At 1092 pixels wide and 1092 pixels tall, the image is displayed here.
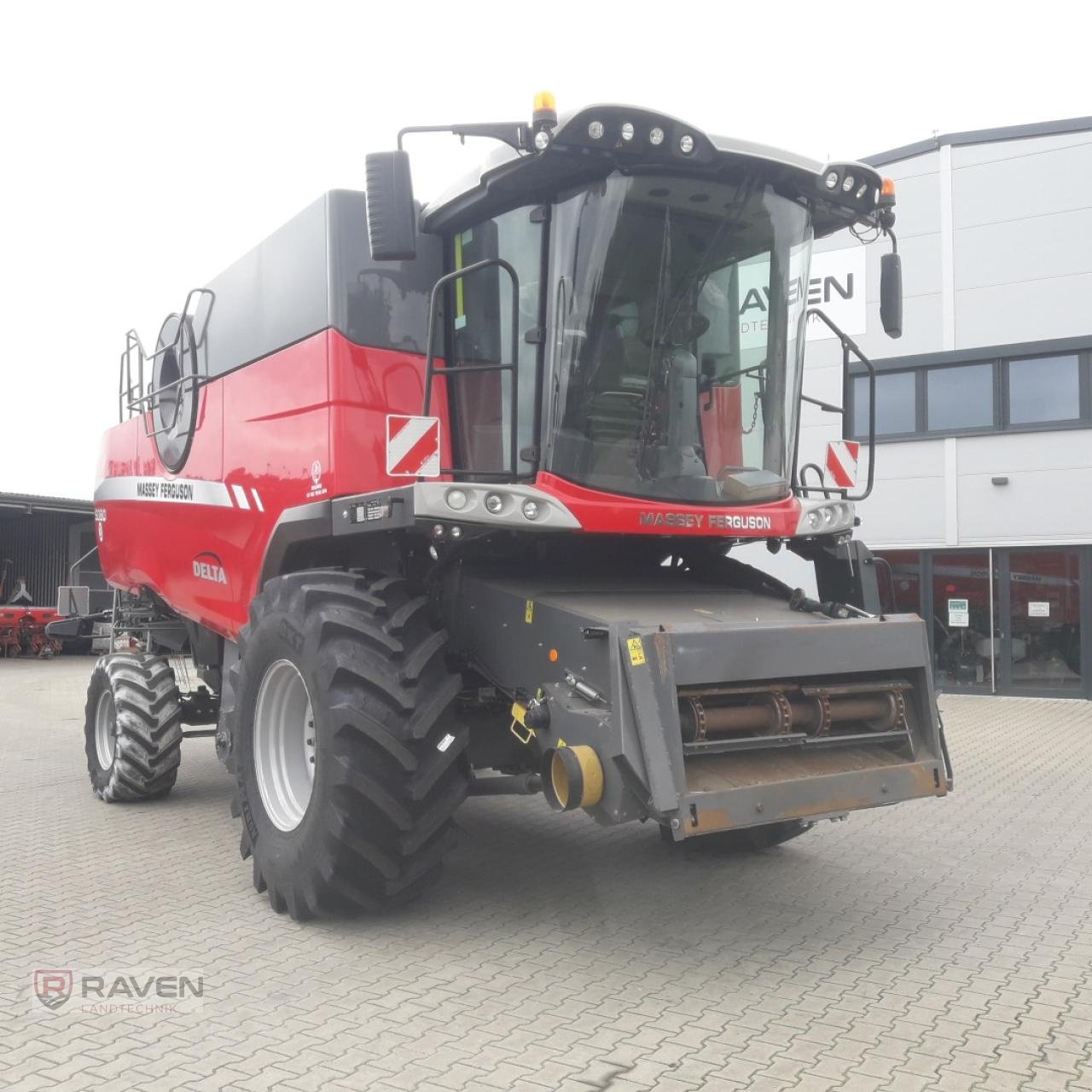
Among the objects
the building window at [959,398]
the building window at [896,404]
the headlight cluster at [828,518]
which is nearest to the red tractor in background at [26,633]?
the building window at [896,404]

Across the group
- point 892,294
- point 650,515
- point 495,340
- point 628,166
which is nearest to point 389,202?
point 495,340

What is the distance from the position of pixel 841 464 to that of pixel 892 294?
902 mm

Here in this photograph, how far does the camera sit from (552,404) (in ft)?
15.9

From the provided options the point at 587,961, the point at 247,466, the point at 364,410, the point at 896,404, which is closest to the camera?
the point at 587,961

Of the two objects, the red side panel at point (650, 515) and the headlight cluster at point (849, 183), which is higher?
the headlight cluster at point (849, 183)

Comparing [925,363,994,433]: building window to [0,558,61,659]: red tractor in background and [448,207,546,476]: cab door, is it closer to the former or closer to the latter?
[448,207,546,476]: cab door

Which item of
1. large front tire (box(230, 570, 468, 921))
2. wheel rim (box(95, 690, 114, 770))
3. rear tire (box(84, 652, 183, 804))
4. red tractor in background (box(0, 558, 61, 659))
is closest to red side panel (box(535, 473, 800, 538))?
large front tire (box(230, 570, 468, 921))

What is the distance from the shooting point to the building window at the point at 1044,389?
1448cm

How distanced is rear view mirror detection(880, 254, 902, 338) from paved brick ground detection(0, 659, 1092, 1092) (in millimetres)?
2844

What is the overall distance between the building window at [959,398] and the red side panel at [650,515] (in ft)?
36.2

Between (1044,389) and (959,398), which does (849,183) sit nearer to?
(1044,389)

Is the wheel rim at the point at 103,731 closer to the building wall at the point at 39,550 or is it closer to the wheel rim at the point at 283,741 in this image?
the wheel rim at the point at 283,741

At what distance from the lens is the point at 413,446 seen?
4.71 m

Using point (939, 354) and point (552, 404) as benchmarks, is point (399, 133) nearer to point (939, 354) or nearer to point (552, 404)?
point (552, 404)
